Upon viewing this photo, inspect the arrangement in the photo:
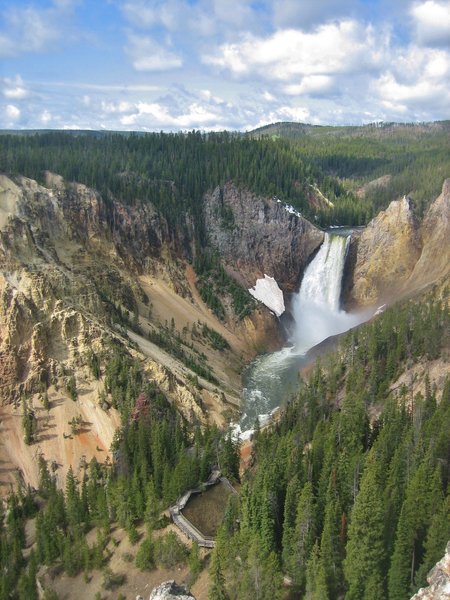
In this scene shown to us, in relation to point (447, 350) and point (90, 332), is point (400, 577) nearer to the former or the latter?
point (447, 350)

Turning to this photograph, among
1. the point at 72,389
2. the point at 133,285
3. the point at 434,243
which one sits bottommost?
the point at 72,389

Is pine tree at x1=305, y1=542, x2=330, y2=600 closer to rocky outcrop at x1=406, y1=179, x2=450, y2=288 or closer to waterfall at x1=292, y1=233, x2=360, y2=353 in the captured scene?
rocky outcrop at x1=406, y1=179, x2=450, y2=288

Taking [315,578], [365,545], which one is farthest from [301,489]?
[365,545]

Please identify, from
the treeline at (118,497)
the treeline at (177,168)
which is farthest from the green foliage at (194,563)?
the treeline at (177,168)

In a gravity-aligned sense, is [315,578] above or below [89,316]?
below

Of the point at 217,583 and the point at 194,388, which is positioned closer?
the point at 217,583

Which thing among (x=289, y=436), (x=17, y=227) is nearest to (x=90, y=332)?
(x=17, y=227)

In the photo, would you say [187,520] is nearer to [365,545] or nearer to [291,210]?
[365,545]
